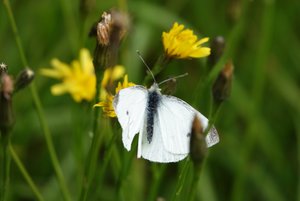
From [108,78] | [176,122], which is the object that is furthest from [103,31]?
[176,122]

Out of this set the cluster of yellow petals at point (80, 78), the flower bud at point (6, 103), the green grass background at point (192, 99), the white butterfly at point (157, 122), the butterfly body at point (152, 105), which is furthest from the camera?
the green grass background at point (192, 99)

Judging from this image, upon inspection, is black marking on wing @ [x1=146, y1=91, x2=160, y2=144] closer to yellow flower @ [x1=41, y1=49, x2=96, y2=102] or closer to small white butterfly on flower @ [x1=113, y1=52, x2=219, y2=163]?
small white butterfly on flower @ [x1=113, y1=52, x2=219, y2=163]

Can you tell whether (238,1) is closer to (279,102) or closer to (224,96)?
(224,96)

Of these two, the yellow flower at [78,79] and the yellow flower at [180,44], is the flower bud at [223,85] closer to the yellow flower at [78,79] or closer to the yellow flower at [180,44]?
the yellow flower at [180,44]

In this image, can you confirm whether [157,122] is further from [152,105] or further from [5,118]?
[5,118]

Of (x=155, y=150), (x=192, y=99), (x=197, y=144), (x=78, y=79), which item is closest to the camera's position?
(x=197, y=144)

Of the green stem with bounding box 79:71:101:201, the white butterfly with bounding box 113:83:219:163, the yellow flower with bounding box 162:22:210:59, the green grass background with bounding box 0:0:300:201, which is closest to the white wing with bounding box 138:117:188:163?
the white butterfly with bounding box 113:83:219:163

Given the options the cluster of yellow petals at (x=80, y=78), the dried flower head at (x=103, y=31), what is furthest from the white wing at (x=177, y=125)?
the cluster of yellow petals at (x=80, y=78)

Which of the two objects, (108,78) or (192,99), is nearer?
(108,78)
